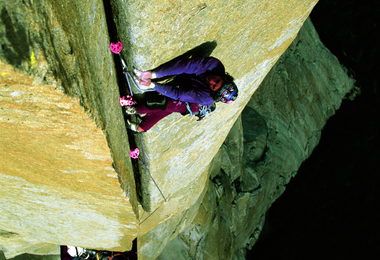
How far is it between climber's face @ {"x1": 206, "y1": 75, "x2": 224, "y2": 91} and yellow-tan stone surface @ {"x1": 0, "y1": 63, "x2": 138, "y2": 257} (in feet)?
3.90

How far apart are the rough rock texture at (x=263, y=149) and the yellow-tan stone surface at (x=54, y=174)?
3278mm

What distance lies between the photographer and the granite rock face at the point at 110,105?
1392 millimetres

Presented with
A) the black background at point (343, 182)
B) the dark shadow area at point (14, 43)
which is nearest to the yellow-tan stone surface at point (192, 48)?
the dark shadow area at point (14, 43)

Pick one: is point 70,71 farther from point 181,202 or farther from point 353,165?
point 353,165

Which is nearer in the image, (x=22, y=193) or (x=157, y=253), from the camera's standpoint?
(x=22, y=193)

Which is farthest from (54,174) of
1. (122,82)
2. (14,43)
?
(14,43)

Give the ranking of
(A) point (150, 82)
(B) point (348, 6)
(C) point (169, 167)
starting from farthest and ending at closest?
1. (B) point (348, 6)
2. (C) point (169, 167)
3. (A) point (150, 82)

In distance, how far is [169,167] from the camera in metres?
3.61

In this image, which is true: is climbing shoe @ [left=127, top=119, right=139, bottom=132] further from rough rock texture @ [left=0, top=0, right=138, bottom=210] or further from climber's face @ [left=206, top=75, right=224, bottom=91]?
climber's face @ [left=206, top=75, right=224, bottom=91]

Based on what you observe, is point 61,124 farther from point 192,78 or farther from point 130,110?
point 192,78

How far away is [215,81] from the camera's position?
2408mm

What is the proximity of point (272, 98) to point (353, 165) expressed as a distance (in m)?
5.97

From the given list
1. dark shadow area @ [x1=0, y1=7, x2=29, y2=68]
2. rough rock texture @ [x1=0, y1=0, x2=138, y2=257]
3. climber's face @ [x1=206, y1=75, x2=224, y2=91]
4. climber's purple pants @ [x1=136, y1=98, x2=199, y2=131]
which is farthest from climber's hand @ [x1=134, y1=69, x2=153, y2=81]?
dark shadow area @ [x1=0, y1=7, x2=29, y2=68]

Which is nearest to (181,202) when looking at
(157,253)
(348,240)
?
(157,253)
